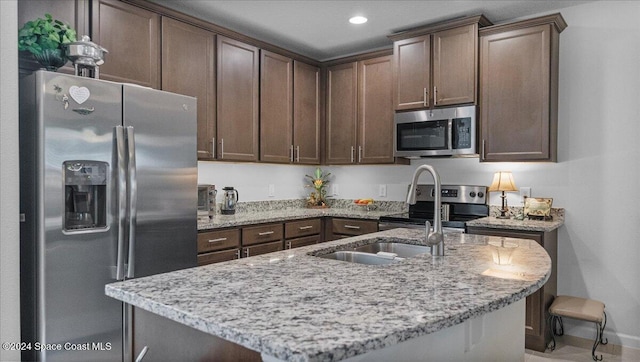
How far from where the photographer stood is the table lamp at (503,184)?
3.42 m

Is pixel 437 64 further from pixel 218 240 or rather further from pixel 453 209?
pixel 218 240

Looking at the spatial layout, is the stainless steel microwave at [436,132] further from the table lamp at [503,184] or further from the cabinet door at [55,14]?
the cabinet door at [55,14]

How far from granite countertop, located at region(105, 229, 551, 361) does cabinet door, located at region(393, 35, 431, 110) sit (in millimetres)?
2305

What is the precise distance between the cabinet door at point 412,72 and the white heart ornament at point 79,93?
2.58 meters

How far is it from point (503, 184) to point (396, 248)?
1697 millimetres

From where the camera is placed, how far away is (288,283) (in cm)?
129

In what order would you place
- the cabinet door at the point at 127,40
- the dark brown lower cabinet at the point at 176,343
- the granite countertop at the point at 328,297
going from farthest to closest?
the cabinet door at the point at 127,40, the dark brown lower cabinet at the point at 176,343, the granite countertop at the point at 328,297

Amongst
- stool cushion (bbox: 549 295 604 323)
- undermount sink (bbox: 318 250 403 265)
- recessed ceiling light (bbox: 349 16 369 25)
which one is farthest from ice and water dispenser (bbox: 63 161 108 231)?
stool cushion (bbox: 549 295 604 323)

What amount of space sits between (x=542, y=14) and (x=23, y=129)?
3.78m

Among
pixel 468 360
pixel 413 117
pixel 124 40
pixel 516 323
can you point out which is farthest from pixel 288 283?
pixel 413 117

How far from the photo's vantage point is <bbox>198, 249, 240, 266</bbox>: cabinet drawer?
2.97m

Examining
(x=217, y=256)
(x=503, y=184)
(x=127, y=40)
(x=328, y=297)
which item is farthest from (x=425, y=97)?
(x=328, y=297)

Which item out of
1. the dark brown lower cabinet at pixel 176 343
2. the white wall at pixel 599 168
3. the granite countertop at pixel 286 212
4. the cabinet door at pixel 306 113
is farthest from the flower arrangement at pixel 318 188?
the dark brown lower cabinet at pixel 176 343

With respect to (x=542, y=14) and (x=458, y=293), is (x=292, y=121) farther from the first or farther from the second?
(x=458, y=293)
